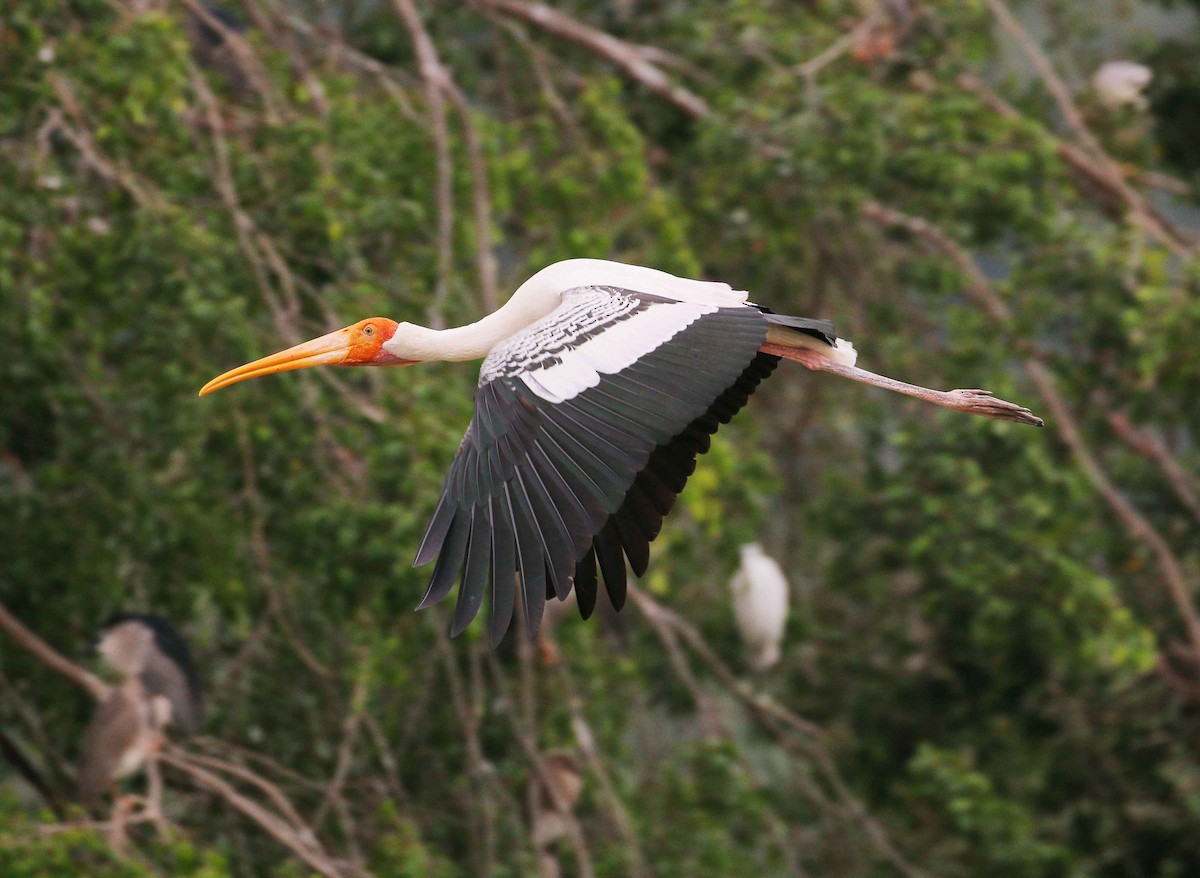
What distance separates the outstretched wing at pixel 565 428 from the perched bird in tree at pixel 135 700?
6.43 feet

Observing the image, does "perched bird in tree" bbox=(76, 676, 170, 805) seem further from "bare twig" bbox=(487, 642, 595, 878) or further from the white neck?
the white neck

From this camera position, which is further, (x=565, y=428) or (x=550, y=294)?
(x=550, y=294)

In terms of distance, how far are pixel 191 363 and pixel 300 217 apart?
54 cm

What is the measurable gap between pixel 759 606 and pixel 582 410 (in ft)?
11.6

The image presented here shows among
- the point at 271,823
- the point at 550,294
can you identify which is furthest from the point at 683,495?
the point at 550,294

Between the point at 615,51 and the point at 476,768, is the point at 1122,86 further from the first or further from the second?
the point at 476,768

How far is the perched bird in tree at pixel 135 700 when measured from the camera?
5086mm

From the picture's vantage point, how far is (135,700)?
5.07 metres

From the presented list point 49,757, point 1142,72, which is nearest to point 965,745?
point 1142,72

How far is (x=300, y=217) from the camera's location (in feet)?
17.4

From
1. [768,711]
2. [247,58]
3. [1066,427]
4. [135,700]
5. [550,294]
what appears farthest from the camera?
[768,711]

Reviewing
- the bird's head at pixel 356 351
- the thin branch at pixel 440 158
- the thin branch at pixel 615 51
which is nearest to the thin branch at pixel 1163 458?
the thin branch at pixel 615 51

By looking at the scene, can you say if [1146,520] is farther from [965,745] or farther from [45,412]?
[45,412]

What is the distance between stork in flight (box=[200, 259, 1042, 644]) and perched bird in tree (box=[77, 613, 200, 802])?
1.42 m
